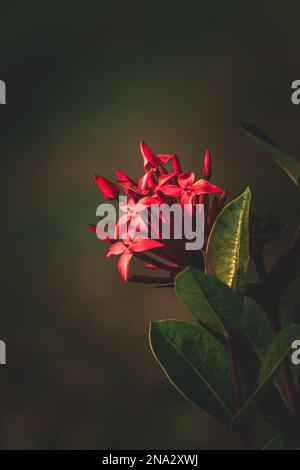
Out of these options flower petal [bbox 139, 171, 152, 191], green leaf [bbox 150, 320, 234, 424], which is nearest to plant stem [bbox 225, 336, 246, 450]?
green leaf [bbox 150, 320, 234, 424]

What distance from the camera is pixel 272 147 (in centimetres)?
45

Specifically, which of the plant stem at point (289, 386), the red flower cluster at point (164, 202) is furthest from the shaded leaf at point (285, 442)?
the red flower cluster at point (164, 202)

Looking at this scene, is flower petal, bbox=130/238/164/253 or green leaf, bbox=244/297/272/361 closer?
flower petal, bbox=130/238/164/253

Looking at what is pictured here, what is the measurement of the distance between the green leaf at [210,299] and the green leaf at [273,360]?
0.03 meters

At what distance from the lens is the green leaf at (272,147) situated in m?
0.45

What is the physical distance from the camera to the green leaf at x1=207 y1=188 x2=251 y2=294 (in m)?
0.40

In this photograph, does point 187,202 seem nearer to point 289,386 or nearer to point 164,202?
point 164,202

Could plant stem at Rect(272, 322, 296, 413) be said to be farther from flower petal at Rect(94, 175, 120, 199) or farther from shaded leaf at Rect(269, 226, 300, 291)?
flower petal at Rect(94, 175, 120, 199)

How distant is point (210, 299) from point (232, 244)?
36 mm

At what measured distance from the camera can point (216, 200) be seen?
0.44 m

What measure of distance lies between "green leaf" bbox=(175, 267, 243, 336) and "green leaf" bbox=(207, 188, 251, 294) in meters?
0.01
